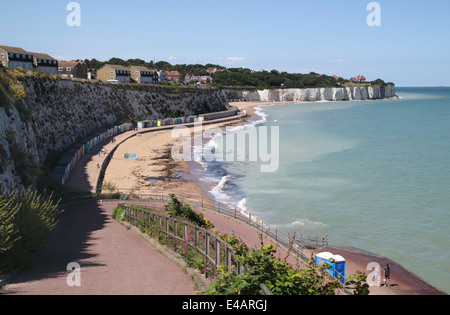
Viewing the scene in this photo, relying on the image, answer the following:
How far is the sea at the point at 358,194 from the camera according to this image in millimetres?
25156

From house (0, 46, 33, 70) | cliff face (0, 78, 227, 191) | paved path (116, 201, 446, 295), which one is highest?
house (0, 46, 33, 70)

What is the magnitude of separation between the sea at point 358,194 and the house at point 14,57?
36.1m

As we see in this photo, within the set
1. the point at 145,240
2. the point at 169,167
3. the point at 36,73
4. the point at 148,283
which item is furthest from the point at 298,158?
the point at 148,283

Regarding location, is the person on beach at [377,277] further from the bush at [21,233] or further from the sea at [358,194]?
the bush at [21,233]

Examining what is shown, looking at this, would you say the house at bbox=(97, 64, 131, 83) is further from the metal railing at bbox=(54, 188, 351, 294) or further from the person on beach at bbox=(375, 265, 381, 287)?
the person on beach at bbox=(375, 265, 381, 287)

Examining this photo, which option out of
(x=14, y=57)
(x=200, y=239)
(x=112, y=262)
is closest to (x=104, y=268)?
(x=112, y=262)

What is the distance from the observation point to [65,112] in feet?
174

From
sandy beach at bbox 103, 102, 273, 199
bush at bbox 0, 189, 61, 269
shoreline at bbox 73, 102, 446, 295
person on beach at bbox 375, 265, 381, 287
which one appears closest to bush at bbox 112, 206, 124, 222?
shoreline at bbox 73, 102, 446, 295

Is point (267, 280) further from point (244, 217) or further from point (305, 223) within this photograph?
point (305, 223)

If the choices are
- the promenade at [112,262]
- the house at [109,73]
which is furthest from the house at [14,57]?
the promenade at [112,262]

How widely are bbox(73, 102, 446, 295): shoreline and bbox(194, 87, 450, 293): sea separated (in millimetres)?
A: 1015

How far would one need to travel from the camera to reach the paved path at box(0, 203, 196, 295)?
32.9ft

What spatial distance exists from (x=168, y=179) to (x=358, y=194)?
18963mm

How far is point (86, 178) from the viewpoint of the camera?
119 feet
